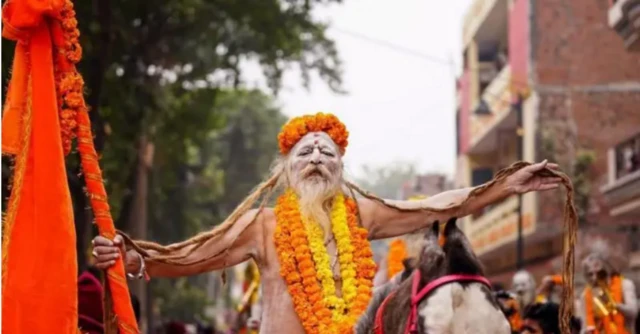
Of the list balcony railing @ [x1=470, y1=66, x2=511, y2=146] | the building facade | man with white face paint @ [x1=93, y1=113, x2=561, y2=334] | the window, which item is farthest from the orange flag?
balcony railing @ [x1=470, y1=66, x2=511, y2=146]

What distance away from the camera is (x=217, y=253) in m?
6.91

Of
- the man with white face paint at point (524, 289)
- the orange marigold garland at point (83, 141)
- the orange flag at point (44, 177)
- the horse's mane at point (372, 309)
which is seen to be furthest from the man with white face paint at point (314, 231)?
the man with white face paint at point (524, 289)

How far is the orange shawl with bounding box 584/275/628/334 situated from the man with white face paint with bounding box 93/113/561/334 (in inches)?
180

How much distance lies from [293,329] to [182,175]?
31.1 m

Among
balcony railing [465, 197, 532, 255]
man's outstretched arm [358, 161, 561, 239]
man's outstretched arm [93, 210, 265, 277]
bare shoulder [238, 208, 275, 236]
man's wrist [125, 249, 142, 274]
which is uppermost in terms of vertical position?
balcony railing [465, 197, 532, 255]

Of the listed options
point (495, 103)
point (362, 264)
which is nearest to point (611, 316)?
point (362, 264)

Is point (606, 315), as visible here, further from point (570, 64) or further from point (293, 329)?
point (570, 64)

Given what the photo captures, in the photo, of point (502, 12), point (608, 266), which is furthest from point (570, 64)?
point (608, 266)

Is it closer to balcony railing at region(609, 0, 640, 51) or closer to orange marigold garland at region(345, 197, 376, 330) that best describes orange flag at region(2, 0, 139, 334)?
orange marigold garland at region(345, 197, 376, 330)

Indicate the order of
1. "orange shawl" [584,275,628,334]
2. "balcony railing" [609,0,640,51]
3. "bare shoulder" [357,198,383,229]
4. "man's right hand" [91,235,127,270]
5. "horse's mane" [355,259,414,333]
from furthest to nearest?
"balcony railing" [609,0,640,51] → "orange shawl" [584,275,628,334] → "bare shoulder" [357,198,383,229] → "horse's mane" [355,259,414,333] → "man's right hand" [91,235,127,270]

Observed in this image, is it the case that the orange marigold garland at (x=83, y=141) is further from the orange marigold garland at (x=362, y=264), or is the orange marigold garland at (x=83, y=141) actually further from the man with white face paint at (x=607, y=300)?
the man with white face paint at (x=607, y=300)

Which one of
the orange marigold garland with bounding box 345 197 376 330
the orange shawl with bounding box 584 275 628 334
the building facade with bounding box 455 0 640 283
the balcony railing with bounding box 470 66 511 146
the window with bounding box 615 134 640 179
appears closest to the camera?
the orange marigold garland with bounding box 345 197 376 330

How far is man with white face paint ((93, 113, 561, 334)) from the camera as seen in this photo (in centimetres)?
678

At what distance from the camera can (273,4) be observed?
23.9 metres
